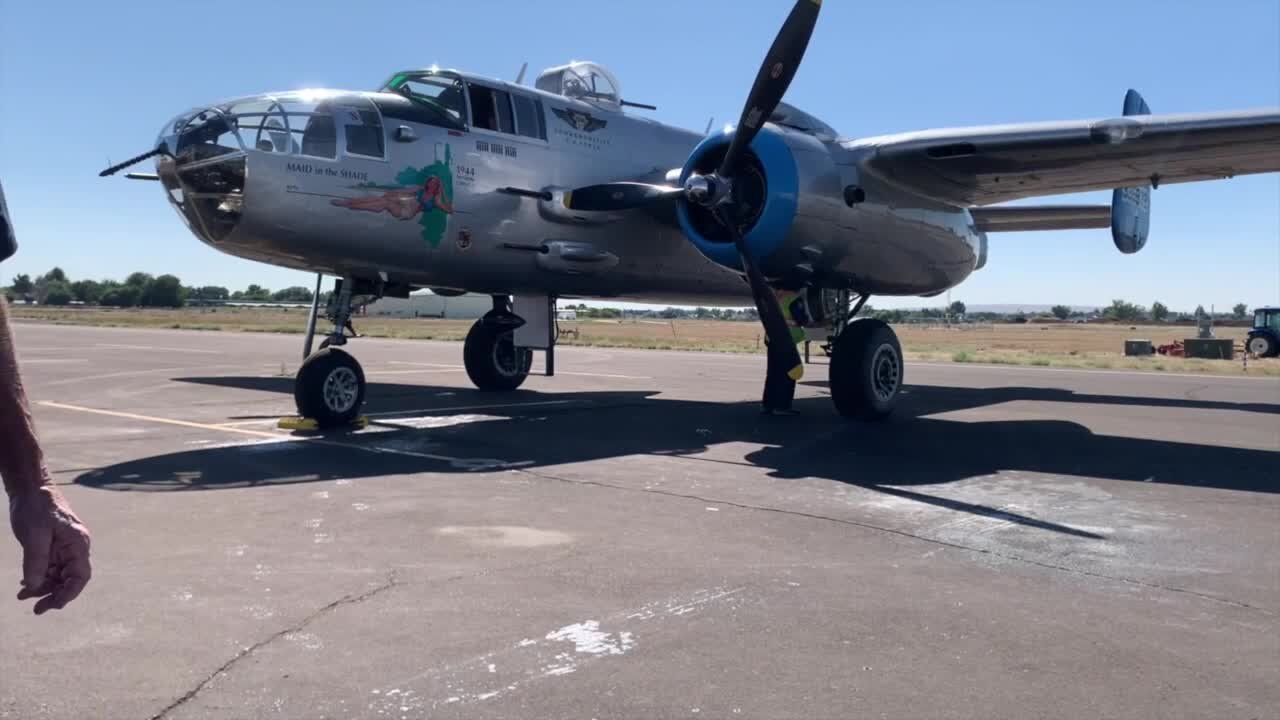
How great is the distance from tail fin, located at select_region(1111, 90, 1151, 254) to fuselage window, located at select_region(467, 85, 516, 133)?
37.8 ft

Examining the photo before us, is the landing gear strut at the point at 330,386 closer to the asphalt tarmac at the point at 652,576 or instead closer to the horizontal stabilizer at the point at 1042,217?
the asphalt tarmac at the point at 652,576

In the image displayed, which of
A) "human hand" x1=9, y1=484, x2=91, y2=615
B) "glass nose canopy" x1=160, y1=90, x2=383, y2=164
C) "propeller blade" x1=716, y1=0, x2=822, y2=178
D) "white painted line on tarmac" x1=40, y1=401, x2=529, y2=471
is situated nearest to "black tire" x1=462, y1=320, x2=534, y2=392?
"white painted line on tarmac" x1=40, y1=401, x2=529, y2=471

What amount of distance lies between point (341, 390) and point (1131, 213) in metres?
14.9

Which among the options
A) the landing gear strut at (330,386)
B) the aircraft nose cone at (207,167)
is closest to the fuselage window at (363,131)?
the aircraft nose cone at (207,167)

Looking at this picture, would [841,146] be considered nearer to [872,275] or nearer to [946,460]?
[872,275]

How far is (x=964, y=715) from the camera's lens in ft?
11.6

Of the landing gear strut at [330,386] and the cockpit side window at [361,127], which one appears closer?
the cockpit side window at [361,127]

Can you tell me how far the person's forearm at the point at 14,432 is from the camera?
1896 millimetres

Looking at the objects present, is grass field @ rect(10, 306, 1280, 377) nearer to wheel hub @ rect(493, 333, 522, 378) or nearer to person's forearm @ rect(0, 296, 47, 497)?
wheel hub @ rect(493, 333, 522, 378)

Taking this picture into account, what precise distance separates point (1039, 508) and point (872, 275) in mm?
6184

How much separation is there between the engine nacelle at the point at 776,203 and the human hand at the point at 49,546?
973 centimetres

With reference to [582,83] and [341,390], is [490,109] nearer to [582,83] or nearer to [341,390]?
[582,83]

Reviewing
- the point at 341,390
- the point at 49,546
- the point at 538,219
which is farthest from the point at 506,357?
the point at 49,546

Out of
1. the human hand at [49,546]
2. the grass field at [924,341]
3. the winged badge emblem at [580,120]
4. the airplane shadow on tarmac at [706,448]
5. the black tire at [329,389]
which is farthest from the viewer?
the grass field at [924,341]
